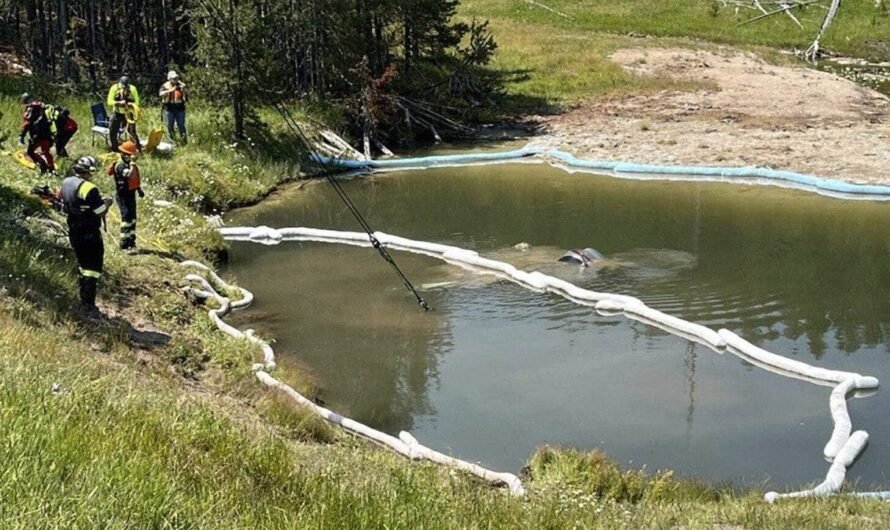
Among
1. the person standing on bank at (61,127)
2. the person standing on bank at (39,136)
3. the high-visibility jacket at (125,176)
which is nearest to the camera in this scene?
the high-visibility jacket at (125,176)

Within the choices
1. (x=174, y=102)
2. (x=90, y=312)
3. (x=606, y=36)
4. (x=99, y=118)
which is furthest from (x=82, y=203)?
(x=606, y=36)

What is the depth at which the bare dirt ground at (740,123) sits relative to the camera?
88.8ft

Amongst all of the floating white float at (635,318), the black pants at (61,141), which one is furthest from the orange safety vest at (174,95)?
the floating white float at (635,318)

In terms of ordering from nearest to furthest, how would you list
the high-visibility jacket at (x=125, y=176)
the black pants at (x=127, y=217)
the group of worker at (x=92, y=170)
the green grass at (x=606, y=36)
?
the group of worker at (x=92, y=170), the high-visibility jacket at (x=125, y=176), the black pants at (x=127, y=217), the green grass at (x=606, y=36)

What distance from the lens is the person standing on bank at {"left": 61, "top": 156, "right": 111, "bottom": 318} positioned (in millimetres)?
12188

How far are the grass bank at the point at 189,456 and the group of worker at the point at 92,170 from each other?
0.66m

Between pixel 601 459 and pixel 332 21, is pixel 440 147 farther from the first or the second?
pixel 601 459

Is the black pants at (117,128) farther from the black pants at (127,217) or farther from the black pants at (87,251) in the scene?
the black pants at (87,251)

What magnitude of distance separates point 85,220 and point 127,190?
12.5 ft

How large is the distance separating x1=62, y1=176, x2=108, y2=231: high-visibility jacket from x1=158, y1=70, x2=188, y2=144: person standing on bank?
11.6m

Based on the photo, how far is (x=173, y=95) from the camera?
2338 cm

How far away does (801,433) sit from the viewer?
38.4 feet

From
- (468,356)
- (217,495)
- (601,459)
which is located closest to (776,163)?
(468,356)

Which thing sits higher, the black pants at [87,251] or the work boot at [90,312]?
the black pants at [87,251]
